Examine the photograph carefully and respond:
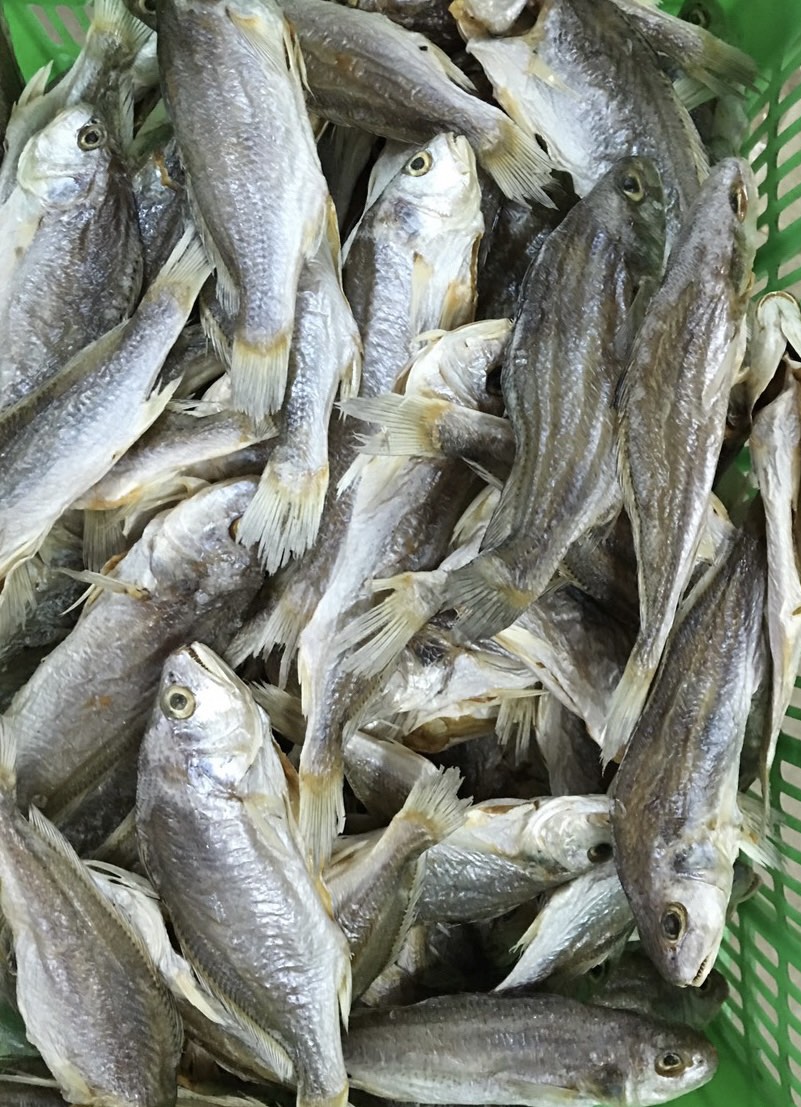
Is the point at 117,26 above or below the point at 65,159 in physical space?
above

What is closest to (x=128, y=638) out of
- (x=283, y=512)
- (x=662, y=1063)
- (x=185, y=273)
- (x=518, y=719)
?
(x=283, y=512)

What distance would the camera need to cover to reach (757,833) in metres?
1.25

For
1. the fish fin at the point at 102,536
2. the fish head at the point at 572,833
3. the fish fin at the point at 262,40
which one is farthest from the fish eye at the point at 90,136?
the fish head at the point at 572,833

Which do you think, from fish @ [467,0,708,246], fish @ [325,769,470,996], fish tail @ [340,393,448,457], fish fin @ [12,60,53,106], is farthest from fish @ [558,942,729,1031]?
fish fin @ [12,60,53,106]

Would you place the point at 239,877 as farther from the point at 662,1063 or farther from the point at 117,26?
the point at 117,26

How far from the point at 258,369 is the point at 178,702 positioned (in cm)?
45

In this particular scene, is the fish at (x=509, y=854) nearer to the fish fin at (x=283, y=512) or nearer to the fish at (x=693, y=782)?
the fish at (x=693, y=782)

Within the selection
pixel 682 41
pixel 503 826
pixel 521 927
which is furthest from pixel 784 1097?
pixel 682 41

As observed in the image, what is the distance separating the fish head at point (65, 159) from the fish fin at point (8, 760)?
77cm

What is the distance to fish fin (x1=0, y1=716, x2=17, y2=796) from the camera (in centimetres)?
119

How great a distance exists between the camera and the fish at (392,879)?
3.98 ft

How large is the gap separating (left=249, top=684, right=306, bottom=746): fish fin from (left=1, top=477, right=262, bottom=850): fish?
13cm

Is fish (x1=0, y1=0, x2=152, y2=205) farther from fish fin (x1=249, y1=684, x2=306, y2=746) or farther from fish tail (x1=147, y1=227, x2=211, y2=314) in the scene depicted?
fish fin (x1=249, y1=684, x2=306, y2=746)

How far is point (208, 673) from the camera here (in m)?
1.20
